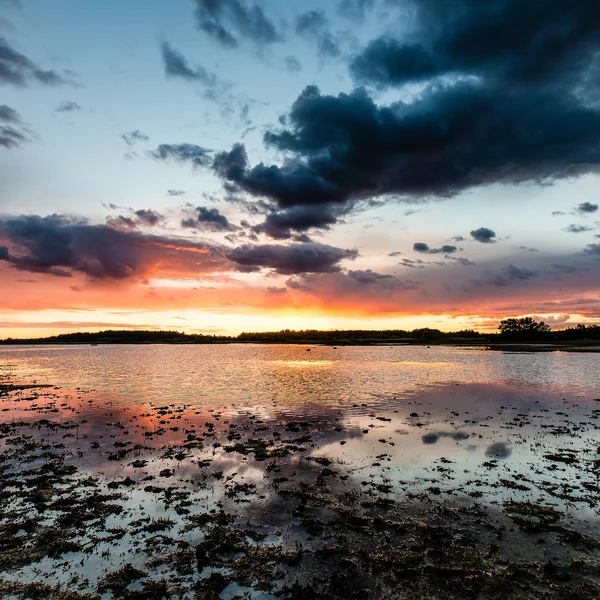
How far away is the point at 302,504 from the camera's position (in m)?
15.4

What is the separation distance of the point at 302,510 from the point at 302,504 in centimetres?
52

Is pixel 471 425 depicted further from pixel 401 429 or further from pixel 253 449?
pixel 253 449

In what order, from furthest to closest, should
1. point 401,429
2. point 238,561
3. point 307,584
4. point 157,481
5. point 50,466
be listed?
point 401,429, point 50,466, point 157,481, point 238,561, point 307,584

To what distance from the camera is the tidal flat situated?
34.7ft

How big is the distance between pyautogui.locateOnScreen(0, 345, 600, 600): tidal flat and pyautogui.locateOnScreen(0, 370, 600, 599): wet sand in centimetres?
7

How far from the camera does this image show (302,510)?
14867 millimetres

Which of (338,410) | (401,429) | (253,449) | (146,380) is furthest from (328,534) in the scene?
(146,380)

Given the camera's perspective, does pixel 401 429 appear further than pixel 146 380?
No

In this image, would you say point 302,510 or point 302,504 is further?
point 302,504

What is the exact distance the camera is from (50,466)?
20.0 meters

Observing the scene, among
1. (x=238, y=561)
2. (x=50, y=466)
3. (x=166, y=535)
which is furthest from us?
(x=50, y=466)

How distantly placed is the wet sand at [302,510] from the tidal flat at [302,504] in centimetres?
7

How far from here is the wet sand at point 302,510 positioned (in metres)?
10.5

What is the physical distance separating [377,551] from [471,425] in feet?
64.0
